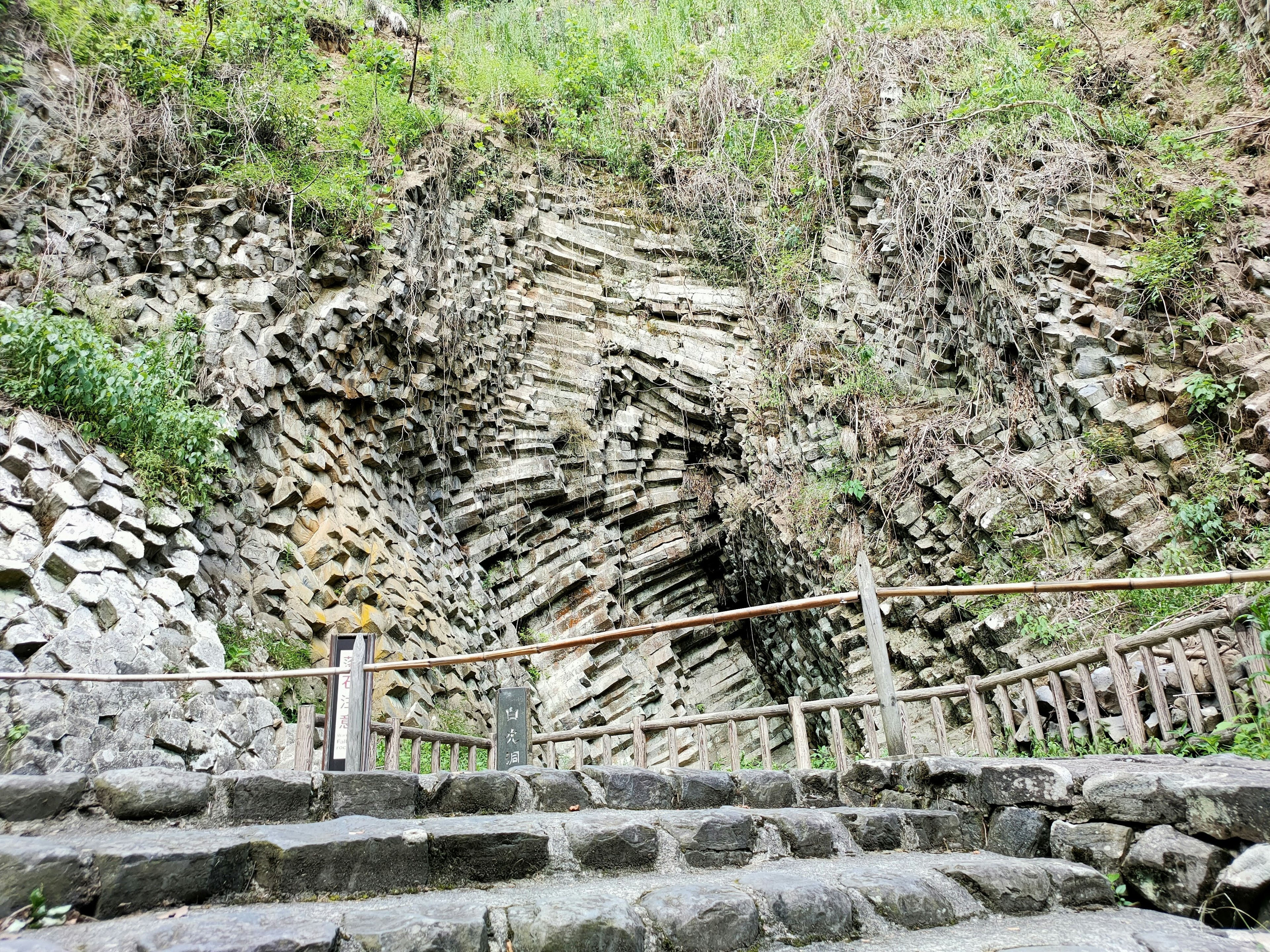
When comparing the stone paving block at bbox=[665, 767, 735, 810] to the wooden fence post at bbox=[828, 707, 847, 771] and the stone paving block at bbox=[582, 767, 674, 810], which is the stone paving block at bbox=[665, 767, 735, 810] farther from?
the wooden fence post at bbox=[828, 707, 847, 771]

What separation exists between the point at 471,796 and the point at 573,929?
0.92m

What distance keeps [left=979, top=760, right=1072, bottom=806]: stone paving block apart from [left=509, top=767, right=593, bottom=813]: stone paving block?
1.51m

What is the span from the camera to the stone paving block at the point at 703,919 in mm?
1893

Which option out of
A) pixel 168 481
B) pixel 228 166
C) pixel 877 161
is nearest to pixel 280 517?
pixel 168 481

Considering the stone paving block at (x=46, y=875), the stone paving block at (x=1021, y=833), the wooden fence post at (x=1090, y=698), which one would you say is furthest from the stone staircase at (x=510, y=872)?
the wooden fence post at (x=1090, y=698)

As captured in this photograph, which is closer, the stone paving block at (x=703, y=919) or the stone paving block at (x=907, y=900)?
the stone paving block at (x=703, y=919)

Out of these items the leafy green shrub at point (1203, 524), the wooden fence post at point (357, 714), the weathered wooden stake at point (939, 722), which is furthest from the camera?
the leafy green shrub at point (1203, 524)

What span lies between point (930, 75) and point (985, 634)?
23.8ft

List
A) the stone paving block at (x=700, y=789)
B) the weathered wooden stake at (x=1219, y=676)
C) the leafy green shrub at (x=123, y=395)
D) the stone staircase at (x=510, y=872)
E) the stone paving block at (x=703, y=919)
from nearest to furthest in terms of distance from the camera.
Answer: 1. the stone staircase at (x=510, y=872)
2. the stone paving block at (x=703, y=919)
3. the stone paving block at (x=700, y=789)
4. the weathered wooden stake at (x=1219, y=676)
5. the leafy green shrub at (x=123, y=395)

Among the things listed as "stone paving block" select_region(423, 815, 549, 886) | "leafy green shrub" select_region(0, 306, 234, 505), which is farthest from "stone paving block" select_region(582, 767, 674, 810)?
"leafy green shrub" select_region(0, 306, 234, 505)

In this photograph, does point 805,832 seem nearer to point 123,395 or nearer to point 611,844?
point 611,844

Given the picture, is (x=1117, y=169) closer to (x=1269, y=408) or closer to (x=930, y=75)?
(x=930, y=75)

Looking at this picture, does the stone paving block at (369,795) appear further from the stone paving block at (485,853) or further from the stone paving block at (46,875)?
the stone paving block at (46,875)

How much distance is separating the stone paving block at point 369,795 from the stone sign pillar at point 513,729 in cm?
186
